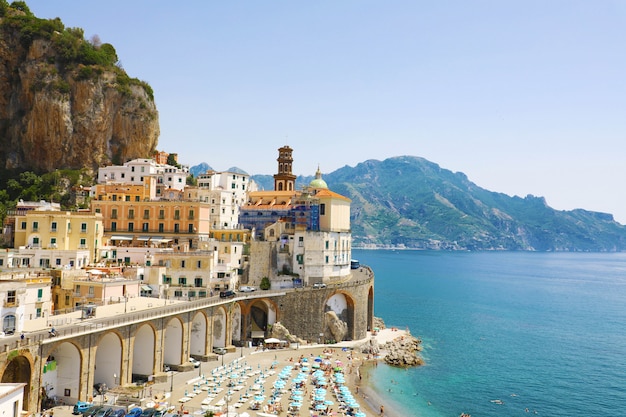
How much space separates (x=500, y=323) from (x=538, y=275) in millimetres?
114954

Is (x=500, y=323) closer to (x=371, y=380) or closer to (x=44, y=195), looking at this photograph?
(x=371, y=380)

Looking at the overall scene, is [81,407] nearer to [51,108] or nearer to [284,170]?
[51,108]

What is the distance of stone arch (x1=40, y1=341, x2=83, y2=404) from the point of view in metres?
38.0

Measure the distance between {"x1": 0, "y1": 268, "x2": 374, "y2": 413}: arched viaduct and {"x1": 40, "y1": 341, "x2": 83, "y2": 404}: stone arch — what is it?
0.07 meters

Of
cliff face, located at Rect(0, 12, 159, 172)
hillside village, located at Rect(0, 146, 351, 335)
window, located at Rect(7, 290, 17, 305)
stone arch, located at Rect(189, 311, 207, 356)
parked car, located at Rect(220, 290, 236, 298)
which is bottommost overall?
stone arch, located at Rect(189, 311, 207, 356)

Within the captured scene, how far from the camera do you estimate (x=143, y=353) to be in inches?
1860

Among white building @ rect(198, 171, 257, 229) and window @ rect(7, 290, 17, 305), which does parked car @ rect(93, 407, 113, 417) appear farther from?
white building @ rect(198, 171, 257, 229)

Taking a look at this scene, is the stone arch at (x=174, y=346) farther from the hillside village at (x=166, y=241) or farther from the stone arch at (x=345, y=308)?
the stone arch at (x=345, y=308)

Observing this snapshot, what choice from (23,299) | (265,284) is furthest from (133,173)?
(23,299)

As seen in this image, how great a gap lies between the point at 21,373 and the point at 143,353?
44.3 ft

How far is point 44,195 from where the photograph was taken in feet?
251

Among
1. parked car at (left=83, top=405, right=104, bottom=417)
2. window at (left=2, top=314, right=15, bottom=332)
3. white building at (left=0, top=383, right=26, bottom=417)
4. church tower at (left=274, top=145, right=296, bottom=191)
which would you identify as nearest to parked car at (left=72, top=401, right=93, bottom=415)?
parked car at (left=83, top=405, right=104, bottom=417)

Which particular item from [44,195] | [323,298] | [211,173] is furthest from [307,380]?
[44,195]

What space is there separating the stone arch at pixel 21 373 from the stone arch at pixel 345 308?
4069 centimetres
